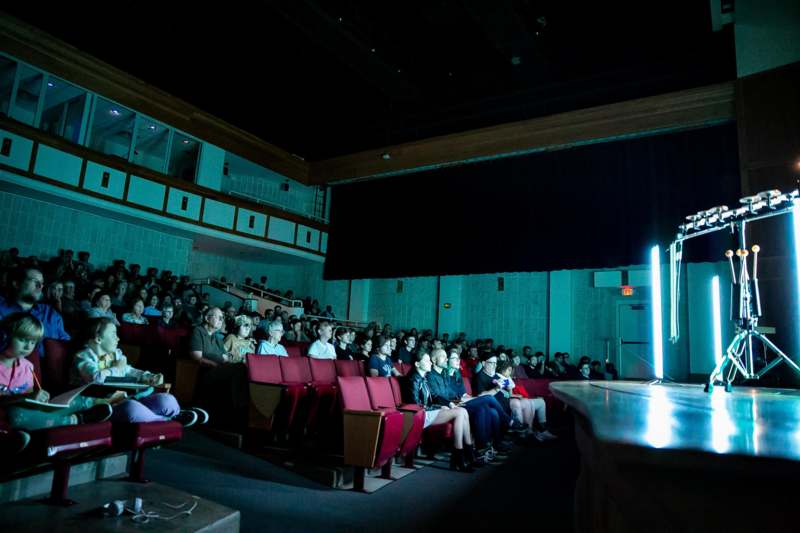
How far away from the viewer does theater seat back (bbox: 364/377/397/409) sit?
3768mm

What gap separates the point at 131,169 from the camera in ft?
29.3

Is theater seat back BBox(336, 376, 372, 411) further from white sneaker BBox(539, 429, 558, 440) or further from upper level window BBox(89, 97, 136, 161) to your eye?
upper level window BBox(89, 97, 136, 161)

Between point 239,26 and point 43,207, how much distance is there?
201 inches

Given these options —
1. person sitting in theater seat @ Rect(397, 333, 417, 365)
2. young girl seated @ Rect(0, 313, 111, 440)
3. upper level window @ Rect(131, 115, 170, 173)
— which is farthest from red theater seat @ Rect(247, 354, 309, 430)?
upper level window @ Rect(131, 115, 170, 173)

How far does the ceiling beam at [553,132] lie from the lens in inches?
274

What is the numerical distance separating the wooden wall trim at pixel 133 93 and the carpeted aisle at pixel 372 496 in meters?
7.32

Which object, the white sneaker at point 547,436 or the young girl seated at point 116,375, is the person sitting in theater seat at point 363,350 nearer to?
the white sneaker at point 547,436

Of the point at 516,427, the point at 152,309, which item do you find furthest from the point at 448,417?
the point at 152,309

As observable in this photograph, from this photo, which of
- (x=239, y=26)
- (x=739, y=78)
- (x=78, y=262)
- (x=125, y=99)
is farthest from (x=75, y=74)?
(x=739, y=78)

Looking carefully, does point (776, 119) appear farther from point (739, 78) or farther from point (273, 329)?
point (273, 329)

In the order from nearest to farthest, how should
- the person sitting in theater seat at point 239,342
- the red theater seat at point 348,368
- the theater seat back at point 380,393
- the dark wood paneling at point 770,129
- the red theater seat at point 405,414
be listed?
the red theater seat at point 405,414 → the theater seat back at point 380,393 → the person sitting in theater seat at point 239,342 → the red theater seat at point 348,368 → the dark wood paneling at point 770,129

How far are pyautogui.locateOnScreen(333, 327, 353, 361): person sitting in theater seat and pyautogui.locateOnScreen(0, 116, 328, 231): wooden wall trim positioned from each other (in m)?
5.28

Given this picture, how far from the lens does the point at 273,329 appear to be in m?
4.81

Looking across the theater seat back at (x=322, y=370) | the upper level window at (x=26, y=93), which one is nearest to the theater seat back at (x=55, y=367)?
the theater seat back at (x=322, y=370)
